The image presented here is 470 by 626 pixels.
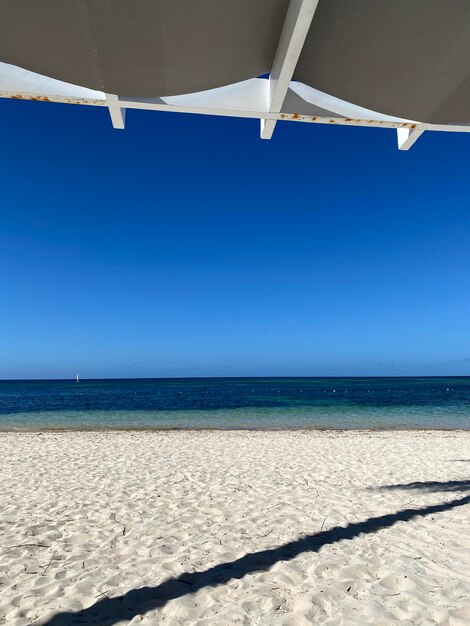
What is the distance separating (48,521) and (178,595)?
2.59m

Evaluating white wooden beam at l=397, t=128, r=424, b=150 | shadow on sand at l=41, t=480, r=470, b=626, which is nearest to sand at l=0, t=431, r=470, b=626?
shadow on sand at l=41, t=480, r=470, b=626

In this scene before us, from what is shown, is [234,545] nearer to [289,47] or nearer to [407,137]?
[407,137]

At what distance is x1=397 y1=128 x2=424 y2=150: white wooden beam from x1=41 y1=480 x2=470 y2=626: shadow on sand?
152 inches

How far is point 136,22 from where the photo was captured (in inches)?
71.6

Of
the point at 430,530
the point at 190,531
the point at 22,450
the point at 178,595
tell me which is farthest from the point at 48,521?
the point at 22,450

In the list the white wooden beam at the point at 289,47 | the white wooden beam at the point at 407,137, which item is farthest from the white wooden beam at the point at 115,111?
the white wooden beam at the point at 407,137

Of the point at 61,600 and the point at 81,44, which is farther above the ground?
the point at 81,44

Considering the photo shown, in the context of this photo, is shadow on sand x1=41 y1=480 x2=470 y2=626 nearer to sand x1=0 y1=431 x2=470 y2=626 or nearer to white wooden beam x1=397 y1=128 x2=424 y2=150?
sand x1=0 y1=431 x2=470 y2=626

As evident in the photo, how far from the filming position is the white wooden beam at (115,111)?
7.44 feet

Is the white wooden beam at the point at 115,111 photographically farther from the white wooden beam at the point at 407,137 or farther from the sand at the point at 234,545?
the sand at the point at 234,545

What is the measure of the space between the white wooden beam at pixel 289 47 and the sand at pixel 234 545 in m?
3.61

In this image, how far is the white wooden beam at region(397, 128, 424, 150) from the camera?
267cm

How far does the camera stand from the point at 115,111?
7.77 ft

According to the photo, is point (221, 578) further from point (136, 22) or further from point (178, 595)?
point (136, 22)
